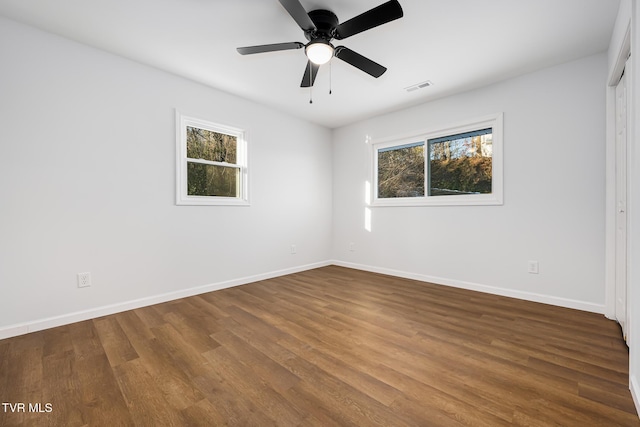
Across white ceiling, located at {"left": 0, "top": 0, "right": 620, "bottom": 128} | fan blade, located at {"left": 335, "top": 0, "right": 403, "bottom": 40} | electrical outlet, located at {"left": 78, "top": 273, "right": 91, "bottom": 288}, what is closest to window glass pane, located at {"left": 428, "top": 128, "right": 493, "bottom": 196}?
white ceiling, located at {"left": 0, "top": 0, "right": 620, "bottom": 128}

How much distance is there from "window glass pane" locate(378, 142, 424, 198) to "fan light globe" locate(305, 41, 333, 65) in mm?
2409

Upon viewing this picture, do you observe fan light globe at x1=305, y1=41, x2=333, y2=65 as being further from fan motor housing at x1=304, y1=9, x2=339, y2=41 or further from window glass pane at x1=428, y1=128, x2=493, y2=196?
window glass pane at x1=428, y1=128, x2=493, y2=196

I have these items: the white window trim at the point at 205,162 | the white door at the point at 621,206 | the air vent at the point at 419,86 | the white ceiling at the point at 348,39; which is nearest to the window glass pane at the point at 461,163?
the white ceiling at the point at 348,39

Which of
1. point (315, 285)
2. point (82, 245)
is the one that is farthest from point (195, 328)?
point (315, 285)

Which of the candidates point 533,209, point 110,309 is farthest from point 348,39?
point 110,309

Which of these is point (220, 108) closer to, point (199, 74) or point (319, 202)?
point (199, 74)

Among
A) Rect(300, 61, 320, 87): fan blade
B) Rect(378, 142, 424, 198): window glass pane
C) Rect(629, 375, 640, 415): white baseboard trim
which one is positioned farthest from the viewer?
Rect(378, 142, 424, 198): window glass pane

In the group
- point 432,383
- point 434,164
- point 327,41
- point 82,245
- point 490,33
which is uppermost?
point 490,33

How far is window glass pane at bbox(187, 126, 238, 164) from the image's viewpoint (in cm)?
339

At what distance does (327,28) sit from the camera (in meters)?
2.16

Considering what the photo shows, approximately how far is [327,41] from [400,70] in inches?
49.6

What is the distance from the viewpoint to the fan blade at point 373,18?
68.9 inches

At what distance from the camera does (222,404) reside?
1442 mm

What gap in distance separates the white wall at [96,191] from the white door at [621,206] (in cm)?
388
